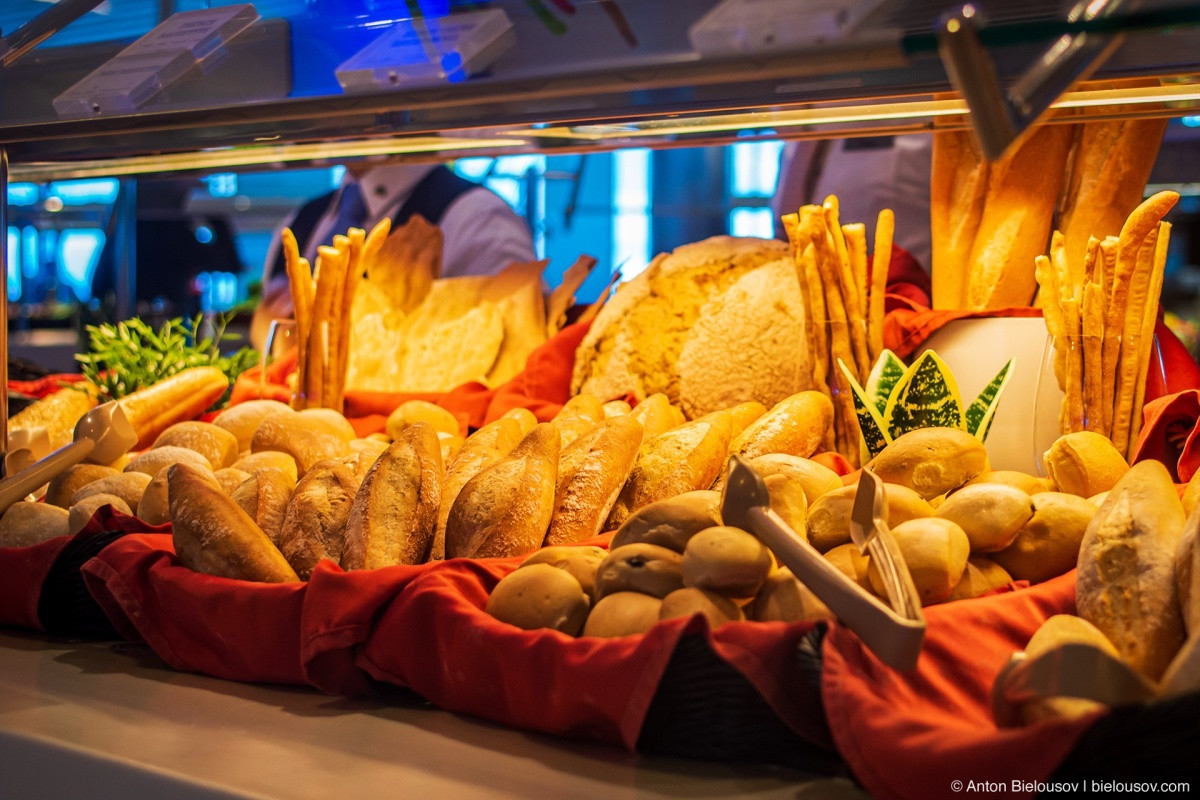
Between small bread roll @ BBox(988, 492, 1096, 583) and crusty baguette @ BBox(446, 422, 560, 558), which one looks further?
crusty baguette @ BBox(446, 422, 560, 558)

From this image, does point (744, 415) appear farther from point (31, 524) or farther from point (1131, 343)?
point (31, 524)

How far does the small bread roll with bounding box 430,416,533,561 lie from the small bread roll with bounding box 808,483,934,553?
41cm

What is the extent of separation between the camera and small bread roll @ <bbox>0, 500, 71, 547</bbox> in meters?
1.29

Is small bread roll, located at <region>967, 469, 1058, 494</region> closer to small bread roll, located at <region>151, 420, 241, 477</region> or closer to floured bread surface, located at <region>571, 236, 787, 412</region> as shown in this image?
floured bread surface, located at <region>571, 236, 787, 412</region>

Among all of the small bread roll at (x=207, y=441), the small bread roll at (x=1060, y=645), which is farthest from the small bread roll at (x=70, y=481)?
the small bread roll at (x=1060, y=645)

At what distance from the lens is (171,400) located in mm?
1974

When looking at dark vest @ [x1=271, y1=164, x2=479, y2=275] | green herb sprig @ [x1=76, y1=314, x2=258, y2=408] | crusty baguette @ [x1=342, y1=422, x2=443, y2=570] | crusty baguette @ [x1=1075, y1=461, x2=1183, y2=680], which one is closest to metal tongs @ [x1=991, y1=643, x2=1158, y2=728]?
crusty baguette @ [x1=1075, y1=461, x2=1183, y2=680]

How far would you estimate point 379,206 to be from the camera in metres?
3.58

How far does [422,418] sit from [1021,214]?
1106mm

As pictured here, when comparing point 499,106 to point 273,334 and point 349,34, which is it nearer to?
point 349,34

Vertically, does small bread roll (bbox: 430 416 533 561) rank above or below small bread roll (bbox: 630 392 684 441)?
below

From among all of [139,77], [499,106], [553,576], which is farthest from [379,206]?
[553,576]

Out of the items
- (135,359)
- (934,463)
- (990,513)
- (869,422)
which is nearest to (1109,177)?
(869,422)

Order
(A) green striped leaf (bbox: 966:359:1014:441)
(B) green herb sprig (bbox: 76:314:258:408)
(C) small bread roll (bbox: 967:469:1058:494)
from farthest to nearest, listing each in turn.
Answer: (B) green herb sprig (bbox: 76:314:258:408), (A) green striped leaf (bbox: 966:359:1014:441), (C) small bread roll (bbox: 967:469:1058:494)
